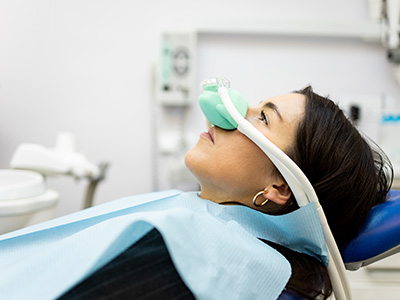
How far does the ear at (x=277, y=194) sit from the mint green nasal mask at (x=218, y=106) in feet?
0.58

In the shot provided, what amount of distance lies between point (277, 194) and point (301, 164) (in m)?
0.09

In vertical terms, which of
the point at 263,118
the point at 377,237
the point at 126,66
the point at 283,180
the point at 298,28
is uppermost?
the point at 298,28

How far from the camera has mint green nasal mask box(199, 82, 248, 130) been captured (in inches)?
37.7

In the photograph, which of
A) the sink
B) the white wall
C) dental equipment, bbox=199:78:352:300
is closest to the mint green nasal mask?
dental equipment, bbox=199:78:352:300

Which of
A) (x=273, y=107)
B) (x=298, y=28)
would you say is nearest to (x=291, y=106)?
(x=273, y=107)

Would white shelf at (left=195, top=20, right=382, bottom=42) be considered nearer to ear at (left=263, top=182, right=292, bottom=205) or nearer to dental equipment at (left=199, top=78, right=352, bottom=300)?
dental equipment at (left=199, top=78, right=352, bottom=300)

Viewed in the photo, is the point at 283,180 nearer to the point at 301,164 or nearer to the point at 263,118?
the point at 301,164

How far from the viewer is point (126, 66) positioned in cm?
210

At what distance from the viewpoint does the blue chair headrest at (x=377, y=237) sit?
0.85 metres

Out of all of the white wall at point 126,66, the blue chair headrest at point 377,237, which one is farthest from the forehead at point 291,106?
the white wall at point 126,66

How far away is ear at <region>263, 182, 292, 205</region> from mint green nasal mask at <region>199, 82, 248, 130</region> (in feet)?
0.58

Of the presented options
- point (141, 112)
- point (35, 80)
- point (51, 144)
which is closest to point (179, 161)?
point (141, 112)

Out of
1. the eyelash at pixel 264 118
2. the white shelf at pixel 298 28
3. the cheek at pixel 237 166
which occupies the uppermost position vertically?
the white shelf at pixel 298 28

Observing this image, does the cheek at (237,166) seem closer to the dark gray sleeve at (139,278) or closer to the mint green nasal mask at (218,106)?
the mint green nasal mask at (218,106)
